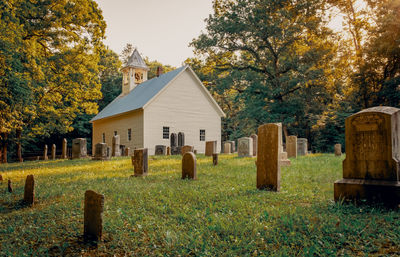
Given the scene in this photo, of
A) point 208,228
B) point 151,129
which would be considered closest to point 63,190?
Answer: point 208,228

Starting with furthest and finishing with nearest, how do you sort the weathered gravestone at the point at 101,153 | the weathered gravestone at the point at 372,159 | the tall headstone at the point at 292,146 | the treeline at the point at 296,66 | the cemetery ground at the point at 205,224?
the treeline at the point at 296,66 → the tall headstone at the point at 292,146 → the weathered gravestone at the point at 101,153 → the weathered gravestone at the point at 372,159 → the cemetery ground at the point at 205,224

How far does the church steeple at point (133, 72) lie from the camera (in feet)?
123

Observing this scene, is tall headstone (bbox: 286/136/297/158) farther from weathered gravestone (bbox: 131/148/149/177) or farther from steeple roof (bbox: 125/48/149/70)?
steeple roof (bbox: 125/48/149/70)

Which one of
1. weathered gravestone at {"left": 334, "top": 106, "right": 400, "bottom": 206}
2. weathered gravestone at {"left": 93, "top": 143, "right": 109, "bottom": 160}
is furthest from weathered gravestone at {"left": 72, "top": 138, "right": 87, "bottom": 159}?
Answer: weathered gravestone at {"left": 334, "top": 106, "right": 400, "bottom": 206}

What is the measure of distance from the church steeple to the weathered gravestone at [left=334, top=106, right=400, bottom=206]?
112ft

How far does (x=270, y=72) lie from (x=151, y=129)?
15326 mm

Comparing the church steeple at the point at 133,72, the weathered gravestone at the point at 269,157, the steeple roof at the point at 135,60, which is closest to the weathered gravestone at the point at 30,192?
the weathered gravestone at the point at 269,157

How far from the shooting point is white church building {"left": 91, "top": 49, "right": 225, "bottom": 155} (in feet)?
88.6

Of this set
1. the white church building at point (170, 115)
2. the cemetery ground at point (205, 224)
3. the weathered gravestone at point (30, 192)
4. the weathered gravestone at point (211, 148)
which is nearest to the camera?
the cemetery ground at point (205, 224)

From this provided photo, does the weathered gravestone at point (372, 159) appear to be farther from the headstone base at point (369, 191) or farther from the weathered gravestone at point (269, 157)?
the weathered gravestone at point (269, 157)

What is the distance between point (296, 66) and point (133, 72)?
2007cm

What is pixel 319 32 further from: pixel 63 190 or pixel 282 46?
pixel 63 190

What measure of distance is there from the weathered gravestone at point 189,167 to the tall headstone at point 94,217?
4.81m

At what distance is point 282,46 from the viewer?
30.6 m
